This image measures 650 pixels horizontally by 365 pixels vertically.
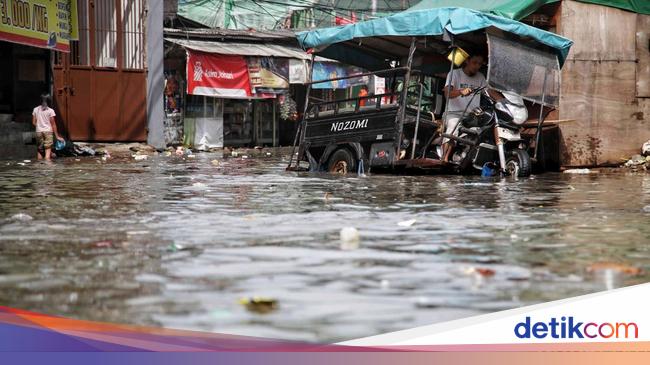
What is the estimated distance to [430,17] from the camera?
12398 mm

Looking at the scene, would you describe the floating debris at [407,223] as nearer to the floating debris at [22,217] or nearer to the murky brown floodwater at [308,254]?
the murky brown floodwater at [308,254]

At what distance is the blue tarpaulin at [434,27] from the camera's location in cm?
1202

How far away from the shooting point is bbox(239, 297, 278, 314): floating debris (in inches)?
150

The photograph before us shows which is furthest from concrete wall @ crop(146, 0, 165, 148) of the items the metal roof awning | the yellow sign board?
the yellow sign board

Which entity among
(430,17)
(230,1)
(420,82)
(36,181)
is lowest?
(36,181)

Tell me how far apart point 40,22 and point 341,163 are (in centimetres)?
972

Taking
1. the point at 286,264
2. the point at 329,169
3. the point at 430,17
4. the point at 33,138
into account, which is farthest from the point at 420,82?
the point at 33,138

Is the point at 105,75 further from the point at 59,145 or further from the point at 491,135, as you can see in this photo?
the point at 491,135

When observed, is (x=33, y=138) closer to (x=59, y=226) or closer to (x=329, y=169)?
(x=329, y=169)

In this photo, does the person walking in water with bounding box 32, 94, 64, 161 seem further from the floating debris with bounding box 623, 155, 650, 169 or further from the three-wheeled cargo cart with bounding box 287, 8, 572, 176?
the floating debris with bounding box 623, 155, 650, 169

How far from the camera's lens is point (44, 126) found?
19.6 m

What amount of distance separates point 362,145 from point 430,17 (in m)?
2.03

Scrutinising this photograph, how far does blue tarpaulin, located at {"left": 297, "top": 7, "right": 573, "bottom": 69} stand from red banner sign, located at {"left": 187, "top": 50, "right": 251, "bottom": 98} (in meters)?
12.7

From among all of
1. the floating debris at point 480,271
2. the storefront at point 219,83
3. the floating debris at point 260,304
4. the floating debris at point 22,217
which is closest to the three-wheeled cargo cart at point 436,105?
the floating debris at point 22,217
